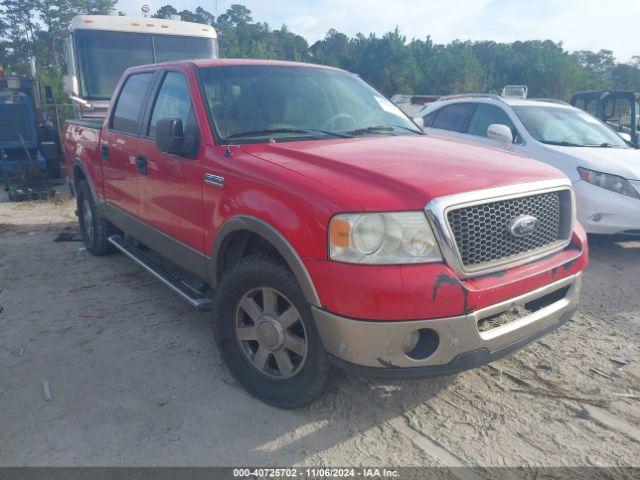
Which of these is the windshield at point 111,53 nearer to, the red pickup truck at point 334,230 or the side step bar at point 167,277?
the side step bar at point 167,277

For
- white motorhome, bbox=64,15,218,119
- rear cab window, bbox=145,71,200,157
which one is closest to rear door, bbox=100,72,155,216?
rear cab window, bbox=145,71,200,157

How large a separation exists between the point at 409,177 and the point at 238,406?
161cm

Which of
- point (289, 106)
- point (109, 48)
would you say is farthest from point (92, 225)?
point (109, 48)

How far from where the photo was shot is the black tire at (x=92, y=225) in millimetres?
5785

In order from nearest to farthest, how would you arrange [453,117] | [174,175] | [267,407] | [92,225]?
[267,407]
[174,175]
[92,225]
[453,117]

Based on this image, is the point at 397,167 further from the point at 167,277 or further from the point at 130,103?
the point at 130,103

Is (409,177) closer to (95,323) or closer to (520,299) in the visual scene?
(520,299)

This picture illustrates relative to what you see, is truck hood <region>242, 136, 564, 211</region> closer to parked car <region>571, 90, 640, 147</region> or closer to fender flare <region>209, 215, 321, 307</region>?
fender flare <region>209, 215, 321, 307</region>

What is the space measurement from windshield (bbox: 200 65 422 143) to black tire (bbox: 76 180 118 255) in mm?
2542

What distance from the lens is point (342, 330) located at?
100 inches

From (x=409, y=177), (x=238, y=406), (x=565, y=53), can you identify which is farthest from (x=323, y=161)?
(x=565, y=53)

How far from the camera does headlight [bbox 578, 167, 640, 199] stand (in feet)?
18.9

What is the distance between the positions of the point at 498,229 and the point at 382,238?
65 centimetres

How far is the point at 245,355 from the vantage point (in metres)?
3.24
